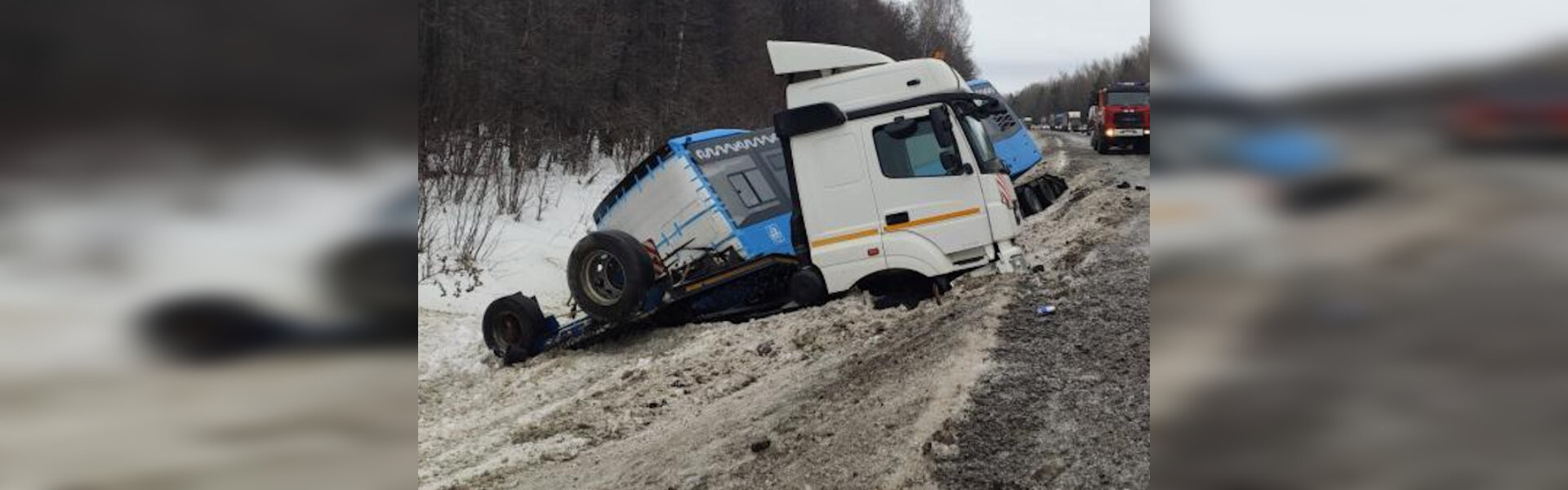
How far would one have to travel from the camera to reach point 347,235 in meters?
1.06

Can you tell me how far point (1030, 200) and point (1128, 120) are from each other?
15.6 meters

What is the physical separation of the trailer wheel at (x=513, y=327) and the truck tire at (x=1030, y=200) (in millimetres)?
5636

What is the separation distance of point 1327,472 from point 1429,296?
0.23 metres

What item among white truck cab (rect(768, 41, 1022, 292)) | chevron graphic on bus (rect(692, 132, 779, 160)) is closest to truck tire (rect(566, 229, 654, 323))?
chevron graphic on bus (rect(692, 132, 779, 160))

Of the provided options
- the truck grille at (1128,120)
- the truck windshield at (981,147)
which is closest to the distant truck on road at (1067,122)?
the truck grille at (1128,120)

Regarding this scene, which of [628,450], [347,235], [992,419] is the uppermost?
[347,235]

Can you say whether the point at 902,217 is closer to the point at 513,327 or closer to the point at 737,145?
the point at 737,145

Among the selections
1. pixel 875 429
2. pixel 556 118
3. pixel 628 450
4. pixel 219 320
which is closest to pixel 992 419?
pixel 875 429

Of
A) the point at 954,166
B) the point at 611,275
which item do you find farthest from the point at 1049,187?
the point at 611,275

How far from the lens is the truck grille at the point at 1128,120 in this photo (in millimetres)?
24323

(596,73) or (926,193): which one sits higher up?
(596,73)

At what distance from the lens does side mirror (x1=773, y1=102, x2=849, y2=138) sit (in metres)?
8.63

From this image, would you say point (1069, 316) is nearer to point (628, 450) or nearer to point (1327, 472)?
point (628, 450)

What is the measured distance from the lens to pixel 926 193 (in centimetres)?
860
